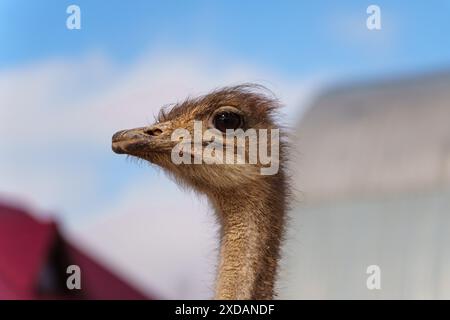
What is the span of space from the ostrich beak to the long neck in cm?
42

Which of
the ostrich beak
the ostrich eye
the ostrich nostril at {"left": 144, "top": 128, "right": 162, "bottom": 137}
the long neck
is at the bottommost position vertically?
the long neck

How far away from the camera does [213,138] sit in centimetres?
489

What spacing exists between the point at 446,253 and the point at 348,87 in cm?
539

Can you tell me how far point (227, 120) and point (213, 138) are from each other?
11 centimetres

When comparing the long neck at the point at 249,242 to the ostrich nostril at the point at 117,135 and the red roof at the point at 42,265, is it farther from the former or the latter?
the red roof at the point at 42,265

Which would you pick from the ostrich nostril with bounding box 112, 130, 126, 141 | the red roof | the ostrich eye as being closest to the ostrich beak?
the ostrich nostril with bounding box 112, 130, 126, 141

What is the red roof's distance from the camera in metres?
11.6

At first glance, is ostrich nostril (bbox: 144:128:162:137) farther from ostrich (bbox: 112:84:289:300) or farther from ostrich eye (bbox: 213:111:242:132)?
ostrich eye (bbox: 213:111:242:132)

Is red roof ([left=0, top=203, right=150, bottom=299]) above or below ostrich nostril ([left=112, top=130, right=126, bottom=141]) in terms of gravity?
below

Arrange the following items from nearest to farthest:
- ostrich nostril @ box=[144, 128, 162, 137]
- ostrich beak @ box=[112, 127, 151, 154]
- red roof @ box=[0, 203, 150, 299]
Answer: ostrich beak @ box=[112, 127, 151, 154]
ostrich nostril @ box=[144, 128, 162, 137]
red roof @ box=[0, 203, 150, 299]

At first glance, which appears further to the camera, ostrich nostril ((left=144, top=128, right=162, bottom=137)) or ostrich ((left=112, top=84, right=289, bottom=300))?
ostrich nostril ((left=144, top=128, right=162, bottom=137))

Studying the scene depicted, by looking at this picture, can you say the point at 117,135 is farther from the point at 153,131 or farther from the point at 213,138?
the point at 213,138

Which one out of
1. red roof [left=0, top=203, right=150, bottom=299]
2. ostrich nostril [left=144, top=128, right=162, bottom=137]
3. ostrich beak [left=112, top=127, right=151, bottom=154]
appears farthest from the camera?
red roof [left=0, top=203, right=150, bottom=299]
